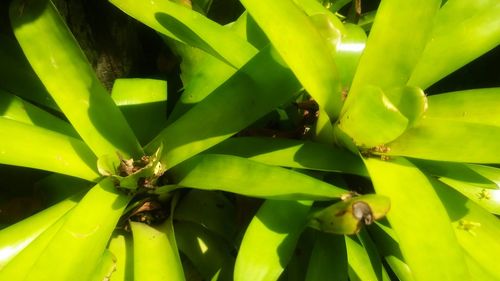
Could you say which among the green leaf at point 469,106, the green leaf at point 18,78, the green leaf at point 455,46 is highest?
the green leaf at point 18,78

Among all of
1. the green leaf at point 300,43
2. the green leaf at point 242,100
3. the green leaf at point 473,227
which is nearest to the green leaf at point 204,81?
the green leaf at point 242,100

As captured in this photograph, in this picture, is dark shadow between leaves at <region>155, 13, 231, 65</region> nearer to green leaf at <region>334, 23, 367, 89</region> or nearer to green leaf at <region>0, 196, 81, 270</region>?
green leaf at <region>334, 23, 367, 89</region>

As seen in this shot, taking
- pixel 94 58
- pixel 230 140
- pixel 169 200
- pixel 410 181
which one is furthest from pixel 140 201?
pixel 410 181

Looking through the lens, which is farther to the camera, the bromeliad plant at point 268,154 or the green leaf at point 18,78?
the green leaf at point 18,78

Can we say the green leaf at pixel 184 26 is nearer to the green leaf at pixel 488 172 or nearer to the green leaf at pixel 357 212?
the green leaf at pixel 357 212

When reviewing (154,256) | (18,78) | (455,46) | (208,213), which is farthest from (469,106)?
(18,78)

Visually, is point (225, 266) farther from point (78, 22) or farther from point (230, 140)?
point (78, 22)

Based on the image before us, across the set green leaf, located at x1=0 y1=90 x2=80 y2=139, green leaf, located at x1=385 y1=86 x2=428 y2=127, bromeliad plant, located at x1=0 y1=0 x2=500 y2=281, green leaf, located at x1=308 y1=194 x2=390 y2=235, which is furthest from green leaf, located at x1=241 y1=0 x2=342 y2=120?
green leaf, located at x1=0 y1=90 x2=80 y2=139
